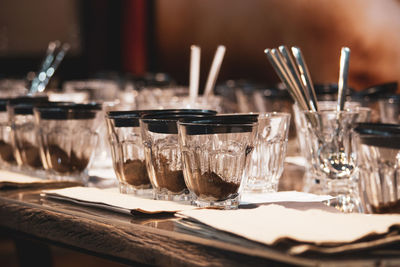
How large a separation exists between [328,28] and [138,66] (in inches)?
107

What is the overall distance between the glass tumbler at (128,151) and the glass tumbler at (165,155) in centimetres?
7

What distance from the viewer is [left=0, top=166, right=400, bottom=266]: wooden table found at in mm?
764

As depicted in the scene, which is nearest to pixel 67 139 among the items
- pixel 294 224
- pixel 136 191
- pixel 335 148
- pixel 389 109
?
pixel 136 191

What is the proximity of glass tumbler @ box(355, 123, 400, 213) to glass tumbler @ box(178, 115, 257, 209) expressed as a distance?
0.17 meters

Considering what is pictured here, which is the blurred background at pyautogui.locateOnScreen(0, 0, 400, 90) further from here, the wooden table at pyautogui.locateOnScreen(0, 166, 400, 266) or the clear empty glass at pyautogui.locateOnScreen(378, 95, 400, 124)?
the wooden table at pyautogui.locateOnScreen(0, 166, 400, 266)

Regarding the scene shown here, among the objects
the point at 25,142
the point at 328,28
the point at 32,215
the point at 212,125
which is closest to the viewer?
the point at 212,125

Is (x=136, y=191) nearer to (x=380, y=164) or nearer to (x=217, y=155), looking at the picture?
(x=217, y=155)

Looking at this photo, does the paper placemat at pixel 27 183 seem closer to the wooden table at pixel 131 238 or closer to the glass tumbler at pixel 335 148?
the wooden table at pixel 131 238

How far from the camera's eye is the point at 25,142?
4.89 feet

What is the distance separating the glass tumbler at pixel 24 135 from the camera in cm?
148

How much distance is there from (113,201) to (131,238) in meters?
0.17

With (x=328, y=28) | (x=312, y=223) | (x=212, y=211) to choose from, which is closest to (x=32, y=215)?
(x=212, y=211)

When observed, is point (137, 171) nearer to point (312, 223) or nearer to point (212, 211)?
point (212, 211)

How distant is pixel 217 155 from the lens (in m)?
1.01
